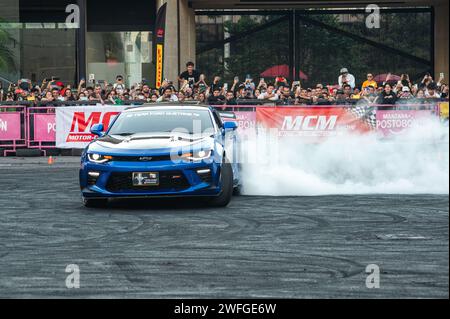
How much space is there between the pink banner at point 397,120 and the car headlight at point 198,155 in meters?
12.8

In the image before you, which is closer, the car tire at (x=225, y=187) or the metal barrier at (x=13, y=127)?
the car tire at (x=225, y=187)

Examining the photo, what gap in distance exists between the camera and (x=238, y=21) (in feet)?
171

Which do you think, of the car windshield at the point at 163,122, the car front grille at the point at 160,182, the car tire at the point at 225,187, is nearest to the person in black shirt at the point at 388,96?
the car windshield at the point at 163,122

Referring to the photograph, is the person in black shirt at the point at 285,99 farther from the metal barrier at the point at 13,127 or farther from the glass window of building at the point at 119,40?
the glass window of building at the point at 119,40

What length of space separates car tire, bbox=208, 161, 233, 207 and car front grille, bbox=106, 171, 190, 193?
1.85ft

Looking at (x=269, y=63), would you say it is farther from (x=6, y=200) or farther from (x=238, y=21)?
(x=6, y=200)

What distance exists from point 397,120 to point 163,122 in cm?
1221

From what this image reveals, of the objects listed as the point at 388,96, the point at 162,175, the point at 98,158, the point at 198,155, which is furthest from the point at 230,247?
the point at 388,96

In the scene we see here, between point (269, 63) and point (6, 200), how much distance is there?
41.4m

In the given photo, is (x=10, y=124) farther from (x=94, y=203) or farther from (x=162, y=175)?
(x=162, y=175)

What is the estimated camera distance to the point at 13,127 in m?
26.4

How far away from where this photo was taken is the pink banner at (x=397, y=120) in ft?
86.3

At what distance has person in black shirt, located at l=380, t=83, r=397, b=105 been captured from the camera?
2672 cm
